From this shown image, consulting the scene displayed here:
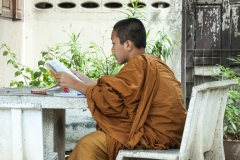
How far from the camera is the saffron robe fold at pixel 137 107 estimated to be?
3.22 meters

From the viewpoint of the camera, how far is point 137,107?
128 inches

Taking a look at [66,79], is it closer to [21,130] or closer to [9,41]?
[21,130]

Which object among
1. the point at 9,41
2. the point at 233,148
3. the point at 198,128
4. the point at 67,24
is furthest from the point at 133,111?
the point at 67,24

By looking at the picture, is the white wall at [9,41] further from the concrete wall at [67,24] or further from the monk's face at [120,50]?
the monk's face at [120,50]

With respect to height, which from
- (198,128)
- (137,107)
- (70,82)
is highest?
(70,82)

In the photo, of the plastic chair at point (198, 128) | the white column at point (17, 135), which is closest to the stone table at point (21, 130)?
the white column at point (17, 135)

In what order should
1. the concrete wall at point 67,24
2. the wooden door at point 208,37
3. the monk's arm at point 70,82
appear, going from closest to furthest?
the monk's arm at point 70,82 → the concrete wall at point 67,24 → the wooden door at point 208,37

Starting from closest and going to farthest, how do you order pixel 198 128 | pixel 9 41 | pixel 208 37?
pixel 198 128, pixel 9 41, pixel 208 37

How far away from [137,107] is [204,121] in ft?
1.27

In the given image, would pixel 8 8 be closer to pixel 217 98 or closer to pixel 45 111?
pixel 45 111

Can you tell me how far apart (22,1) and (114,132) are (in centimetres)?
451

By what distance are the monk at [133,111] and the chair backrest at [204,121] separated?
18 centimetres

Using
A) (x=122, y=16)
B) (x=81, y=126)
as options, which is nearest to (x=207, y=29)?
(x=122, y=16)

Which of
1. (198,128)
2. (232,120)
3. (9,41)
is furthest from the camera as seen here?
(9,41)
